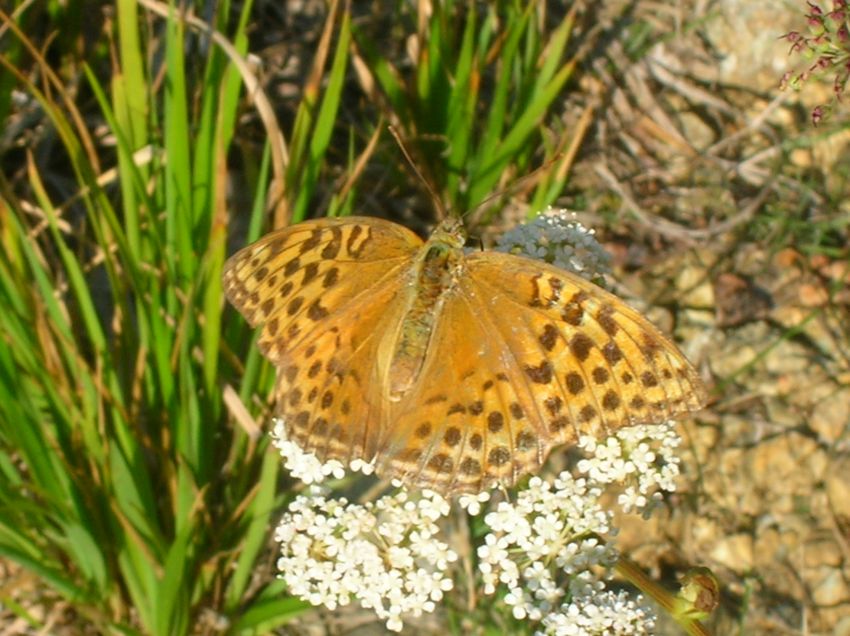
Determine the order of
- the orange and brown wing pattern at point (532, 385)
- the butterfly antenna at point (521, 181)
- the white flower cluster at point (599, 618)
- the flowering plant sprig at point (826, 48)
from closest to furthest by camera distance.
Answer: the flowering plant sprig at point (826, 48), the orange and brown wing pattern at point (532, 385), the white flower cluster at point (599, 618), the butterfly antenna at point (521, 181)

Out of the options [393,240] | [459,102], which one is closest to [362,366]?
[393,240]

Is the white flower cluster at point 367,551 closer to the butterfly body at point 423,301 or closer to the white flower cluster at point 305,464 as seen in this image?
the white flower cluster at point 305,464

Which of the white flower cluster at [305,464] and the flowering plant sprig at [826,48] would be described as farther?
the white flower cluster at [305,464]

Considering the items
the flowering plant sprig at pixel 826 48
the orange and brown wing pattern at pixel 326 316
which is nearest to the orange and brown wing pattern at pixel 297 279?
the orange and brown wing pattern at pixel 326 316

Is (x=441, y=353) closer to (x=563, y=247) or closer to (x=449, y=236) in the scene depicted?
(x=449, y=236)

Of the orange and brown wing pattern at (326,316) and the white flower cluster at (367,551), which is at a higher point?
the orange and brown wing pattern at (326,316)

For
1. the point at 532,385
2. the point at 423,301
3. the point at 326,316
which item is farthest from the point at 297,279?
the point at 532,385

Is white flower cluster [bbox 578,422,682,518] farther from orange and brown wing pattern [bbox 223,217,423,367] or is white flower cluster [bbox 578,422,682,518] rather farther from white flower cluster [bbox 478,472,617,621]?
orange and brown wing pattern [bbox 223,217,423,367]
